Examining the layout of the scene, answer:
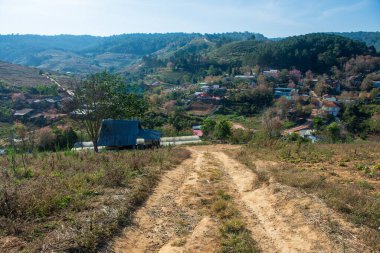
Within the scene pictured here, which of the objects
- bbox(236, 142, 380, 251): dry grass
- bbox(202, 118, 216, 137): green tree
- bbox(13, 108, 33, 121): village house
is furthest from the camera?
bbox(13, 108, 33, 121): village house

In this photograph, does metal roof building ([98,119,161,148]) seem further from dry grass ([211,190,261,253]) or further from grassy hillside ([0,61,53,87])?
grassy hillside ([0,61,53,87])

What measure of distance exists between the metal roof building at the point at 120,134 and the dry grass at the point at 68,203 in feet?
35.7

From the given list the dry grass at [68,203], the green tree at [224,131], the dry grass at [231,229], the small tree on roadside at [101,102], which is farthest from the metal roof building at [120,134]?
the dry grass at [231,229]

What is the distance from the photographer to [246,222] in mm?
7324

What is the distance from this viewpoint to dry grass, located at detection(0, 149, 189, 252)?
561 centimetres

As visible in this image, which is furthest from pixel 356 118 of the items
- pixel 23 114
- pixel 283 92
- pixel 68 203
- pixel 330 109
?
pixel 23 114

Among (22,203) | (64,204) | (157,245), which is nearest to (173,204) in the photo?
(157,245)

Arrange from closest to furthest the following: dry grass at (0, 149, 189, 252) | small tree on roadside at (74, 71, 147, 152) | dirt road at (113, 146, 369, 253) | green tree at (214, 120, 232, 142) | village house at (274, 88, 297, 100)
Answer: dry grass at (0, 149, 189, 252)
dirt road at (113, 146, 369, 253)
small tree on roadside at (74, 71, 147, 152)
green tree at (214, 120, 232, 142)
village house at (274, 88, 297, 100)

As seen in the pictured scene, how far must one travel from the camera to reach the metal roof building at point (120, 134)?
868 inches

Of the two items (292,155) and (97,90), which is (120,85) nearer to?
(97,90)

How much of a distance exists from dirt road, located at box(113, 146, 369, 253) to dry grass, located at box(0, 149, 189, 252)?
46 centimetres

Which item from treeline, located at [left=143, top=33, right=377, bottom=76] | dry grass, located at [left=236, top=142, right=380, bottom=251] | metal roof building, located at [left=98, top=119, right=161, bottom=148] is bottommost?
metal roof building, located at [left=98, top=119, right=161, bottom=148]

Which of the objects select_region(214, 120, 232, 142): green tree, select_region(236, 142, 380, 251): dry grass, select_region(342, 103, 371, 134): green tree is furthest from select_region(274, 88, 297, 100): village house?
select_region(236, 142, 380, 251): dry grass

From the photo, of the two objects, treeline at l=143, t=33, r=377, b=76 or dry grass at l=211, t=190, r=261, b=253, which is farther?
treeline at l=143, t=33, r=377, b=76
